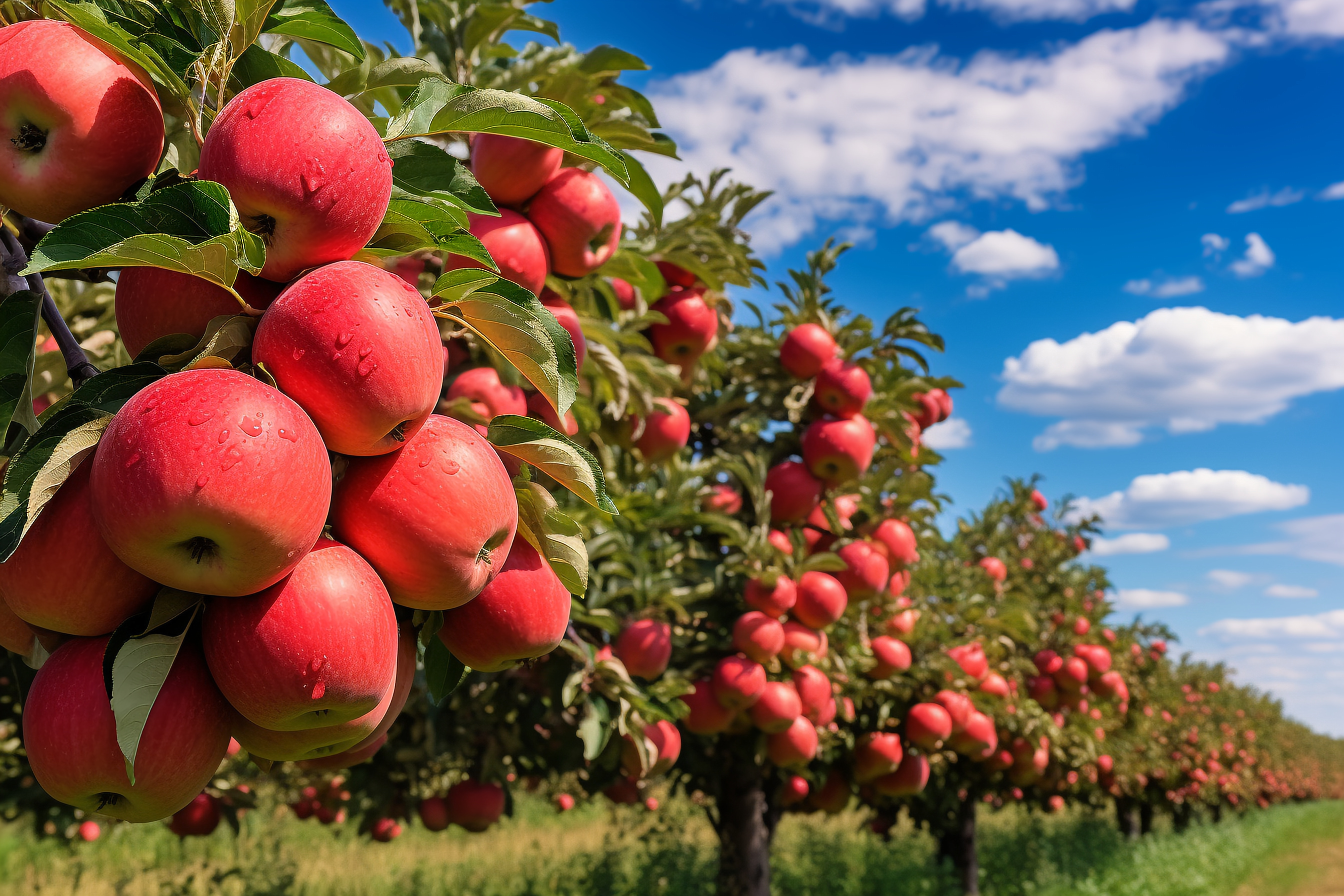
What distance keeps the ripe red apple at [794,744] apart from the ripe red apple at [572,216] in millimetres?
2704

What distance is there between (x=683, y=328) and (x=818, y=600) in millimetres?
1430

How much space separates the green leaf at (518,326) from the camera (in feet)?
3.23

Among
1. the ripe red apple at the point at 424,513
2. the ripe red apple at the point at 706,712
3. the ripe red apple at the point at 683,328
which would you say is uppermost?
the ripe red apple at the point at 683,328

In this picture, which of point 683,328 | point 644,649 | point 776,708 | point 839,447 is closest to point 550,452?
point 644,649

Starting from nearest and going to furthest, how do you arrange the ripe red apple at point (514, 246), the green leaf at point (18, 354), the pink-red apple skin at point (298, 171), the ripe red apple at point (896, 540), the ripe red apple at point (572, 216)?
the pink-red apple skin at point (298, 171) < the green leaf at point (18, 354) < the ripe red apple at point (514, 246) < the ripe red apple at point (572, 216) < the ripe red apple at point (896, 540)

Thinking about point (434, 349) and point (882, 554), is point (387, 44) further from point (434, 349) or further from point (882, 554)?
point (882, 554)

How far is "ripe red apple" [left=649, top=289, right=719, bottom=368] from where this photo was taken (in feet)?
11.4

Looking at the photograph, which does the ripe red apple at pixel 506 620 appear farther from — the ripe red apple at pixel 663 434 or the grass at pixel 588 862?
the grass at pixel 588 862

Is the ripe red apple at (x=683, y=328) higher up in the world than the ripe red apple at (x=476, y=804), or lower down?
higher up

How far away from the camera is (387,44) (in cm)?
223

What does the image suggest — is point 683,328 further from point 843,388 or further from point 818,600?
point 818,600

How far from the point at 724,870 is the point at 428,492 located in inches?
190

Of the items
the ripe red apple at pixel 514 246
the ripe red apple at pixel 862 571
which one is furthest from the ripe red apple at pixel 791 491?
the ripe red apple at pixel 514 246

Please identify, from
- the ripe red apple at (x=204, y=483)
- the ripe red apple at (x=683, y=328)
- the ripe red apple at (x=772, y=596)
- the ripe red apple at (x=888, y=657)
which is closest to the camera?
the ripe red apple at (x=204, y=483)
